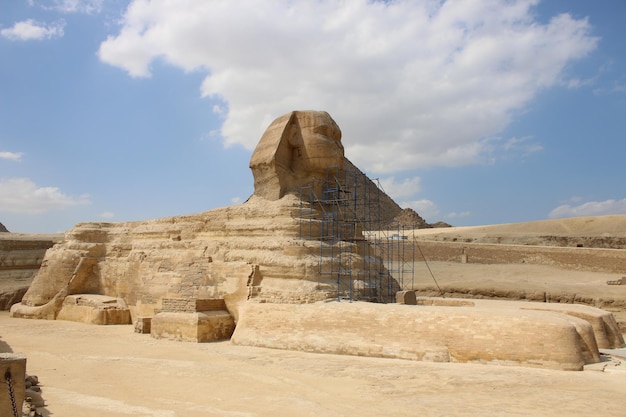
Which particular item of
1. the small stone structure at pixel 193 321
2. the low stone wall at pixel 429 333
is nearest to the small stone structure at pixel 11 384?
the low stone wall at pixel 429 333

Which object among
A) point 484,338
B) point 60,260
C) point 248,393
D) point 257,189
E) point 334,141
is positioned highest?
point 334,141

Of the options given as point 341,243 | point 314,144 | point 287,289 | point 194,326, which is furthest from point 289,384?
point 314,144

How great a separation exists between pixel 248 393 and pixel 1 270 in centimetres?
1730

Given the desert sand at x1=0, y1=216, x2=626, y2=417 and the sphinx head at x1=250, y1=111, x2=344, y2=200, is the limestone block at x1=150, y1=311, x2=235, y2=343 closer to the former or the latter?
the desert sand at x1=0, y1=216, x2=626, y2=417

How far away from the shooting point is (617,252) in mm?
21984

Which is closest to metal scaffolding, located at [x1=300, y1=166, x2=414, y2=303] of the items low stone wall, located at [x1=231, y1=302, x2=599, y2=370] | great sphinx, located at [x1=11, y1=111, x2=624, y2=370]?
great sphinx, located at [x1=11, y1=111, x2=624, y2=370]

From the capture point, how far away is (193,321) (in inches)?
416

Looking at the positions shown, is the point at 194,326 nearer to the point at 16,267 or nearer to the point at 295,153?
the point at 295,153

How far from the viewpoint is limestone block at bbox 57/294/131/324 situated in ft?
44.7

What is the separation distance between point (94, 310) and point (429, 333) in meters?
9.57

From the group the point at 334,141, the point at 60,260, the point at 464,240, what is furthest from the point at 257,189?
the point at 464,240

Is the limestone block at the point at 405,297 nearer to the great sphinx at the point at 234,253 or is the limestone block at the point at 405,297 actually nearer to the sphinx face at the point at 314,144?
the great sphinx at the point at 234,253

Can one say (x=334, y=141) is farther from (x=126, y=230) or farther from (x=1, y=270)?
(x=1, y=270)

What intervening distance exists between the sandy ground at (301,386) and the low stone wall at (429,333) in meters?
0.24
